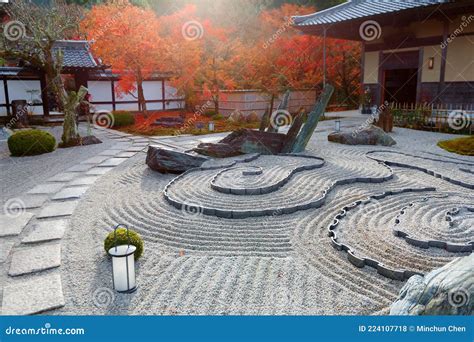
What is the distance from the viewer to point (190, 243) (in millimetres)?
4988

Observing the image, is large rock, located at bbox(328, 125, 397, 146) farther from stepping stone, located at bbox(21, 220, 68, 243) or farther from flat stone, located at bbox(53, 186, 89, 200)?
stepping stone, located at bbox(21, 220, 68, 243)

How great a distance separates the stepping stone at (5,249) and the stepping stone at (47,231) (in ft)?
0.54

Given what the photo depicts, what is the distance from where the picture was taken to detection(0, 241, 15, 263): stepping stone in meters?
4.65

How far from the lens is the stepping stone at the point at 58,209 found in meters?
6.09

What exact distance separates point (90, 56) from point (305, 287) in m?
18.2

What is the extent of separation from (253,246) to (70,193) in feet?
13.4

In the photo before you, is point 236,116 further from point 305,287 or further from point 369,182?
point 305,287

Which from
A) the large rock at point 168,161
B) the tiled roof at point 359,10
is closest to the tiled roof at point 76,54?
the tiled roof at point 359,10

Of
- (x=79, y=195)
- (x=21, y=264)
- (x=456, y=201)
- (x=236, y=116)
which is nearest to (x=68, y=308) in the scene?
(x=21, y=264)

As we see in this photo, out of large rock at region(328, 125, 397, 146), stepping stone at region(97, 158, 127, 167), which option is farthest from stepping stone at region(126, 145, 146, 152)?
large rock at region(328, 125, 397, 146)

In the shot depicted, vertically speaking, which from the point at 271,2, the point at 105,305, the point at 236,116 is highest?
the point at 271,2

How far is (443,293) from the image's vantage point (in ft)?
9.52

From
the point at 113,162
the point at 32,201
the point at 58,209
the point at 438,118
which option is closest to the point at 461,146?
the point at 438,118

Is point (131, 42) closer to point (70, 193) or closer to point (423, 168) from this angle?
point (70, 193)
